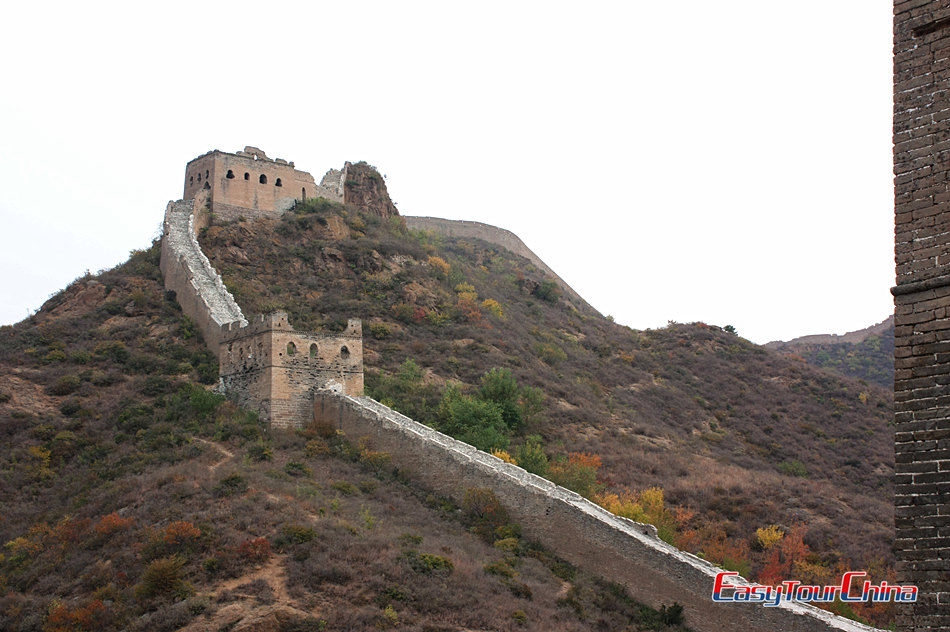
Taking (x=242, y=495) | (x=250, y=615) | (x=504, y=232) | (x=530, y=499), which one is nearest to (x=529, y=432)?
(x=530, y=499)

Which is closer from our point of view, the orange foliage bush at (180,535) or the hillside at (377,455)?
the hillside at (377,455)

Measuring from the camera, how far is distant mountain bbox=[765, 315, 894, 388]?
79.3m

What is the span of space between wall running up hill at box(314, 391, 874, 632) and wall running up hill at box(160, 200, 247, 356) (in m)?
7.76

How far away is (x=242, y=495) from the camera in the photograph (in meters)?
23.7

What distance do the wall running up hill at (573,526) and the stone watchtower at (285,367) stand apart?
862mm

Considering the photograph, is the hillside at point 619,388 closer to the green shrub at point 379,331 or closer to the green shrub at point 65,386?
the green shrub at point 379,331

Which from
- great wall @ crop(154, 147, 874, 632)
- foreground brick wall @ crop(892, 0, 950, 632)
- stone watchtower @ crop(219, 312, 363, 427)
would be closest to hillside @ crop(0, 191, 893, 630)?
great wall @ crop(154, 147, 874, 632)

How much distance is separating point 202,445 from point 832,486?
2943 centimetres

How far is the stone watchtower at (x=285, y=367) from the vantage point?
31.0 metres

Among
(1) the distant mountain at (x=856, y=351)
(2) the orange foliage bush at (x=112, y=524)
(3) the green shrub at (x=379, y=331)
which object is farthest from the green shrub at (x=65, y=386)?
(1) the distant mountain at (x=856, y=351)

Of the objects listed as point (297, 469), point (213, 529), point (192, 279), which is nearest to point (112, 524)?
point (213, 529)

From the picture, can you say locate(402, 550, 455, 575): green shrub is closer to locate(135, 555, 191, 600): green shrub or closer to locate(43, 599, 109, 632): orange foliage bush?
locate(135, 555, 191, 600): green shrub

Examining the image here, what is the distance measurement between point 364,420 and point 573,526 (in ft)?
29.3

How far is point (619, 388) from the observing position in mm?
52500
